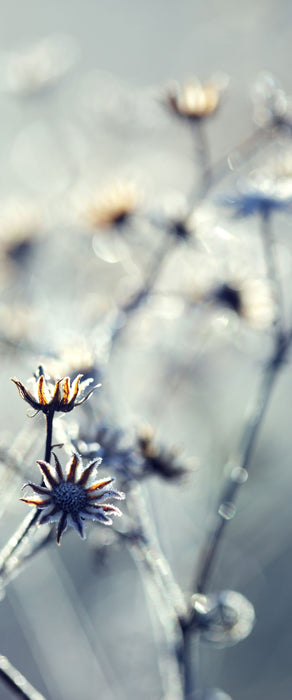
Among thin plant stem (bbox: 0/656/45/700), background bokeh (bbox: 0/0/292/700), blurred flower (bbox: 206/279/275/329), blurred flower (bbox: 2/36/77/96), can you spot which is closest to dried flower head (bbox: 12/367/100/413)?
thin plant stem (bbox: 0/656/45/700)

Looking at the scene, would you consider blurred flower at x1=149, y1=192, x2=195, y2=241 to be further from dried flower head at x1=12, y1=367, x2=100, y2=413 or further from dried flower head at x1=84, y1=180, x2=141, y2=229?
dried flower head at x1=12, y1=367, x2=100, y2=413

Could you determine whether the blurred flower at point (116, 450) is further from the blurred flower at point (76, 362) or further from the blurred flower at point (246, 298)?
the blurred flower at point (246, 298)

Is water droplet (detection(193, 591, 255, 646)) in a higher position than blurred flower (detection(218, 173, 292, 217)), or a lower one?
lower

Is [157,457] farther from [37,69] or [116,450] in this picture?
[37,69]

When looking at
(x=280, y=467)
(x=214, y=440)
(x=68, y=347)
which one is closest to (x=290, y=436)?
(x=280, y=467)

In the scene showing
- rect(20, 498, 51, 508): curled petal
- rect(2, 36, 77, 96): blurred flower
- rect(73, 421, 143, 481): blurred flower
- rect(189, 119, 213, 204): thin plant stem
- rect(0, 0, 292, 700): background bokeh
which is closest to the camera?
A: rect(20, 498, 51, 508): curled petal

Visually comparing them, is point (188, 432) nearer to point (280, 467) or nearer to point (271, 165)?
point (280, 467)

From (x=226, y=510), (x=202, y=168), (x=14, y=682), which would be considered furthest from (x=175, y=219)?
(x=14, y=682)

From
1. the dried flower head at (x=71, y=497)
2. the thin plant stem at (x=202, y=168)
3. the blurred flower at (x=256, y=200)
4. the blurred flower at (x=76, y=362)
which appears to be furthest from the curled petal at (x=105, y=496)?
the thin plant stem at (x=202, y=168)
